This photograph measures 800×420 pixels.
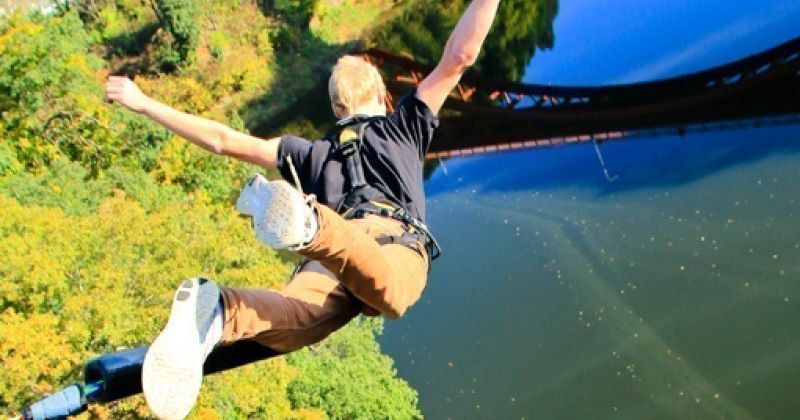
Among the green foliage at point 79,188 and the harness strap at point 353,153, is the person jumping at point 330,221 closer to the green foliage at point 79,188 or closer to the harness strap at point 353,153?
the harness strap at point 353,153

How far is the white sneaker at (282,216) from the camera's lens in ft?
6.15

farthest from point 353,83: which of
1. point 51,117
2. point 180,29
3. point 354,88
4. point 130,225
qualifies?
point 180,29

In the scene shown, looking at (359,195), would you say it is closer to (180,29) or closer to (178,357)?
(178,357)

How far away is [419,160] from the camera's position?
2750 mm

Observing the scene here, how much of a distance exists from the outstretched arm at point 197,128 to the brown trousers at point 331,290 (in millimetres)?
407

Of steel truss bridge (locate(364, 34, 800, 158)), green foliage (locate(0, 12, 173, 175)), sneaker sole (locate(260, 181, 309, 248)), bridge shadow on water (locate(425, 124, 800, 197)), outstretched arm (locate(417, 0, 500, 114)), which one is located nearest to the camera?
sneaker sole (locate(260, 181, 309, 248))

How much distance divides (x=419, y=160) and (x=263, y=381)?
25.1ft

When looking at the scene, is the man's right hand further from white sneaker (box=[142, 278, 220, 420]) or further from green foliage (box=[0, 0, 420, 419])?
green foliage (box=[0, 0, 420, 419])

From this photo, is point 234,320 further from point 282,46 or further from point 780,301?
point 282,46

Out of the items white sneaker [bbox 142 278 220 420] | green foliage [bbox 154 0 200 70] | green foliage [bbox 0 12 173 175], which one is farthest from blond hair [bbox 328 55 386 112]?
green foliage [bbox 154 0 200 70]

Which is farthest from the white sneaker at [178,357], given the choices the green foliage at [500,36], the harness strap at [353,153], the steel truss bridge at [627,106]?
the green foliage at [500,36]

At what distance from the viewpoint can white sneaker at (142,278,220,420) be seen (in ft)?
6.89

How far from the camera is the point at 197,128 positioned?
2.64 metres

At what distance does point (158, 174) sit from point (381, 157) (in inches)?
502
